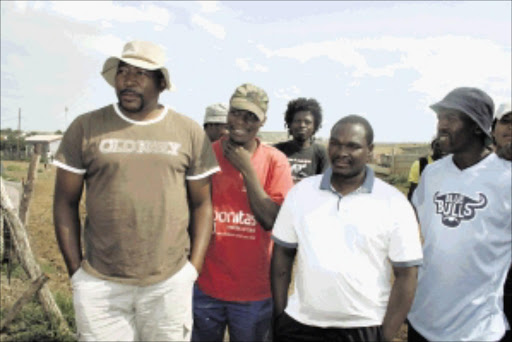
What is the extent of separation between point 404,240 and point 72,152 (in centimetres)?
190

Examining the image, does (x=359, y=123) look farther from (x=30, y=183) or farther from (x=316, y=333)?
(x=30, y=183)

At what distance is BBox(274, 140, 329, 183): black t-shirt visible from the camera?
460 centimetres

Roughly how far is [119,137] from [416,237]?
1714 millimetres

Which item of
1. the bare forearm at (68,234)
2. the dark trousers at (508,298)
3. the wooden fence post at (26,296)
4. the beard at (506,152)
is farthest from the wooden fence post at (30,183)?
the dark trousers at (508,298)

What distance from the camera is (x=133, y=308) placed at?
2.85 m

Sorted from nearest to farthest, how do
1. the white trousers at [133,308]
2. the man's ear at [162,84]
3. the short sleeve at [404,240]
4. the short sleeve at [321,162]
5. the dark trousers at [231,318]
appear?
1. the short sleeve at [404,240]
2. the white trousers at [133,308]
3. the man's ear at [162,84]
4. the dark trousers at [231,318]
5. the short sleeve at [321,162]

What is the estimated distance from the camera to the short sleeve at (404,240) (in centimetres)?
235

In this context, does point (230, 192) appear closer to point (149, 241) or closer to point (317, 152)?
point (149, 241)

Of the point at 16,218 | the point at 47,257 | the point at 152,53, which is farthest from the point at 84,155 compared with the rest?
the point at 47,257

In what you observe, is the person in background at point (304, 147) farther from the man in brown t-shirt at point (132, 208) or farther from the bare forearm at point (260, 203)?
the man in brown t-shirt at point (132, 208)

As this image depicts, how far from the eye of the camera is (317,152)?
4730 mm

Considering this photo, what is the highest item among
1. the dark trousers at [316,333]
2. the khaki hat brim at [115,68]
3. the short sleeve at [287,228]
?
the khaki hat brim at [115,68]

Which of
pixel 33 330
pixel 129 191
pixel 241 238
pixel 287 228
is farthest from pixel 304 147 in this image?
pixel 33 330

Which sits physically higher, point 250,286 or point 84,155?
point 84,155
